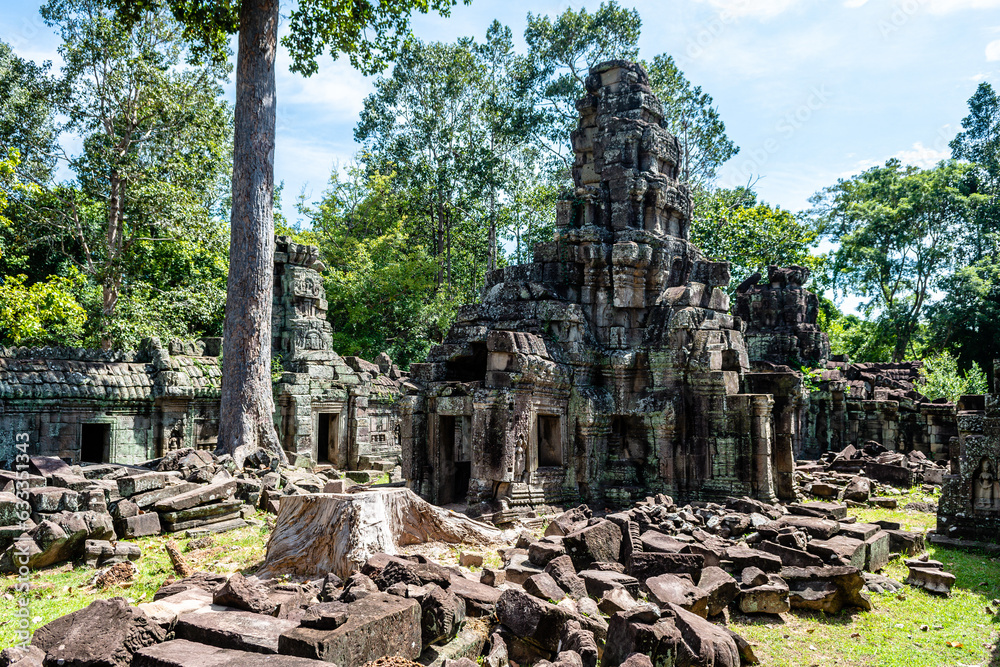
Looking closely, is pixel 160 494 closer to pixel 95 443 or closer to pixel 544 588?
pixel 544 588

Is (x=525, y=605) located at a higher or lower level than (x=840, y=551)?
higher

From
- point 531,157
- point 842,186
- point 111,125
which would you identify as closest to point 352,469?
point 111,125

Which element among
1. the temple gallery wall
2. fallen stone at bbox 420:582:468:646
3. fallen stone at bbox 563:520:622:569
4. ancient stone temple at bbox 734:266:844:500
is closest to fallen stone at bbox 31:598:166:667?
fallen stone at bbox 420:582:468:646

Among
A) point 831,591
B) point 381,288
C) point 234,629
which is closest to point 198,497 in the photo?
point 234,629

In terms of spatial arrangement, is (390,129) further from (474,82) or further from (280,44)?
(280,44)

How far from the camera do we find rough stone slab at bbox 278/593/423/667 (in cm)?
413

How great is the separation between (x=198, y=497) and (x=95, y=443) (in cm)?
703

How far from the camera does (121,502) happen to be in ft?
28.5

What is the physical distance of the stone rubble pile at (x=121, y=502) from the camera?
726 cm

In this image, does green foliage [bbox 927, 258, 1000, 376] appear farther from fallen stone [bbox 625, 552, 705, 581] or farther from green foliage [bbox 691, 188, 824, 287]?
fallen stone [bbox 625, 552, 705, 581]

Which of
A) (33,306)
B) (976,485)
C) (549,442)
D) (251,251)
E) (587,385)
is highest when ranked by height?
(251,251)

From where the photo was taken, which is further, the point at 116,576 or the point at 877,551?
the point at 877,551

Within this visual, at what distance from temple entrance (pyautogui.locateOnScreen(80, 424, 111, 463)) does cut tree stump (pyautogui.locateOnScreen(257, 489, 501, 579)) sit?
9.06 metres

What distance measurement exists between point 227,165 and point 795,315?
1988 centimetres
